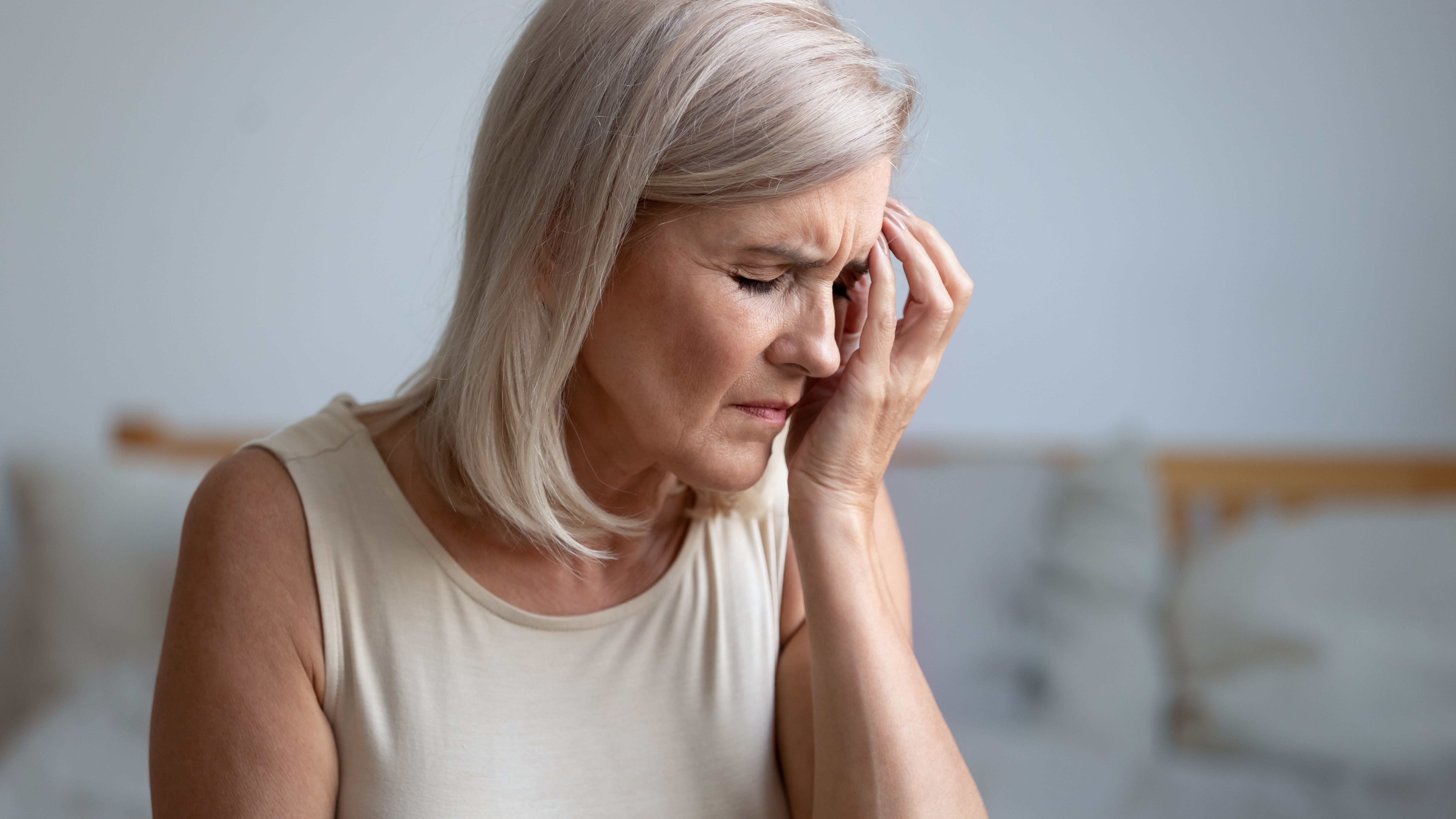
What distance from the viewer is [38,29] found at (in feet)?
6.41

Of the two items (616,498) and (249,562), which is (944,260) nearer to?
(616,498)

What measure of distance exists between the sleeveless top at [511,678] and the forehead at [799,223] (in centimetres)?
31

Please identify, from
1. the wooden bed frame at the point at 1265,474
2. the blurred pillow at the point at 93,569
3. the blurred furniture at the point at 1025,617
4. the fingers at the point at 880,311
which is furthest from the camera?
the wooden bed frame at the point at 1265,474

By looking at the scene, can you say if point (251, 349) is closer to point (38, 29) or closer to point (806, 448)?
point (38, 29)

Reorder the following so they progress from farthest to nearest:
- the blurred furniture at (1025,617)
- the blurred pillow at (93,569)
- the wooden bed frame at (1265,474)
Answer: the wooden bed frame at (1265,474)
the blurred pillow at (93,569)
the blurred furniture at (1025,617)

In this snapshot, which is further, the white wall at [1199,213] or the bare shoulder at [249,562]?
the white wall at [1199,213]

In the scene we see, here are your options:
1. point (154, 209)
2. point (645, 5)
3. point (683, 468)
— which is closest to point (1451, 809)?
point (683, 468)

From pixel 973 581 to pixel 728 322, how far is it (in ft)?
4.53

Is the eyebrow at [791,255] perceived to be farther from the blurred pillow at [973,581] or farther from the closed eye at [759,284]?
the blurred pillow at [973,581]

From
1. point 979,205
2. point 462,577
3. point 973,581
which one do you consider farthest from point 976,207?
point 462,577

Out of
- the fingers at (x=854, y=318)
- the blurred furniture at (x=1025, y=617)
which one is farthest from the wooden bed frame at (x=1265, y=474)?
the fingers at (x=854, y=318)

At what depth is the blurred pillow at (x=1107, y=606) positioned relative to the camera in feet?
6.43

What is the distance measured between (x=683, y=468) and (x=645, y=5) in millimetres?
350

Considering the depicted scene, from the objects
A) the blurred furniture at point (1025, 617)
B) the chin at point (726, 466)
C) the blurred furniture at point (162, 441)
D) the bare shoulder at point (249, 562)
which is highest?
the chin at point (726, 466)
